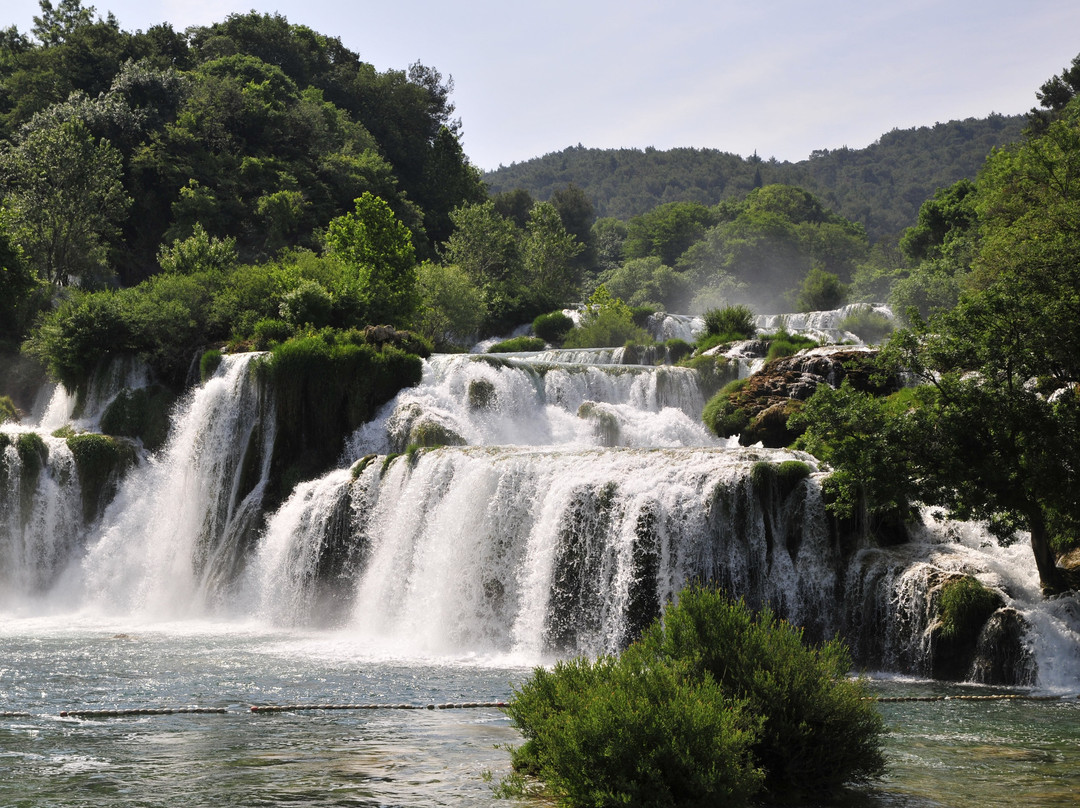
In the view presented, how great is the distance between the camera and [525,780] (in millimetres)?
9047

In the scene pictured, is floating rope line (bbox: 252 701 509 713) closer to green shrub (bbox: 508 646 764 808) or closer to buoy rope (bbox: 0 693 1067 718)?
buoy rope (bbox: 0 693 1067 718)

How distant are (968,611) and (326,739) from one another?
10556 millimetres

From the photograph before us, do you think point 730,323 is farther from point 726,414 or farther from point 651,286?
point 651,286

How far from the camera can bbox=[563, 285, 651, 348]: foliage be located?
49594mm

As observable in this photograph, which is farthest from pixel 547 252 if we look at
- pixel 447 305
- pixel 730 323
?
pixel 730 323

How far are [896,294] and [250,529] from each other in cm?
4086

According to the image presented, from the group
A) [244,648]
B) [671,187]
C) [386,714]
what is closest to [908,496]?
[386,714]

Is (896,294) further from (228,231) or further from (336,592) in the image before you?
(336,592)

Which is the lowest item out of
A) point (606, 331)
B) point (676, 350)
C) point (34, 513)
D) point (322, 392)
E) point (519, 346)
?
point (34, 513)

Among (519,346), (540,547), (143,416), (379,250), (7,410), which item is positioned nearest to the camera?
(540,547)

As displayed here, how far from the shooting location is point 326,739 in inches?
462

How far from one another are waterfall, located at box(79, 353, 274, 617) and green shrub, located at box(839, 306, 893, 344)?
33279 mm

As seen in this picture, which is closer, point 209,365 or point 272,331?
point 209,365

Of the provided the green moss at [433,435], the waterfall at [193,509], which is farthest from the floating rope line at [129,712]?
the green moss at [433,435]
